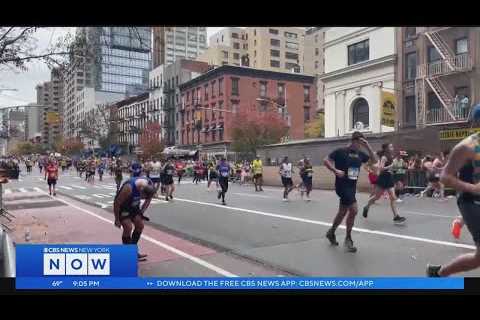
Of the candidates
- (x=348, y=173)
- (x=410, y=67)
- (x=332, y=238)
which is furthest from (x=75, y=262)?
(x=410, y=67)

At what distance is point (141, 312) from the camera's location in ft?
12.6

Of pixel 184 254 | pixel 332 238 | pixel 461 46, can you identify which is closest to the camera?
pixel 461 46

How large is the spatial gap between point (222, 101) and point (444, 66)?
9.94 ft

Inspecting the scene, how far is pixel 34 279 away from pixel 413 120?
14.7 feet

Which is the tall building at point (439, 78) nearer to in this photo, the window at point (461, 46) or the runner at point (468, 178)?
the window at point (461, 46)

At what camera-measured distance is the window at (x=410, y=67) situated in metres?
4.83

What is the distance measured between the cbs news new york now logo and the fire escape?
3.97m

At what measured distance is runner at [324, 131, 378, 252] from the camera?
4.75 metres

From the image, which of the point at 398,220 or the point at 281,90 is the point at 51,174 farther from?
the point at 398,220

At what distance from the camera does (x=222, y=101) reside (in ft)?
19.6

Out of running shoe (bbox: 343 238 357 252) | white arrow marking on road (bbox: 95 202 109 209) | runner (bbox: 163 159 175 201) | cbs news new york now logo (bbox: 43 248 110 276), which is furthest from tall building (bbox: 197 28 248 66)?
running shoe (bbox: 343 238 357 252)

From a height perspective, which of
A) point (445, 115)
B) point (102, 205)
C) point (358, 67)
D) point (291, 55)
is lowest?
point (102, 205)
